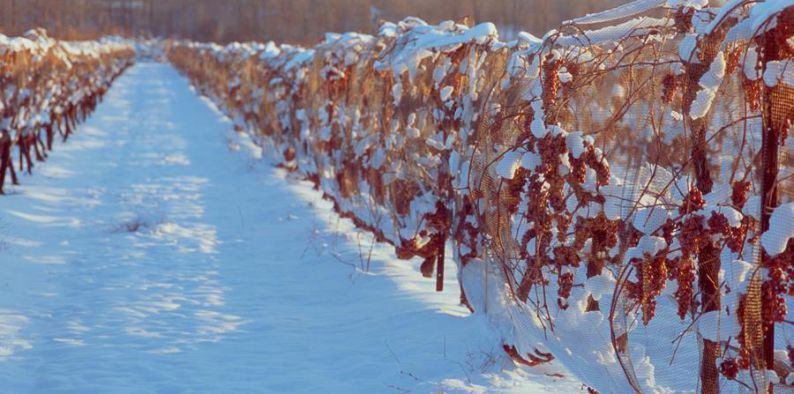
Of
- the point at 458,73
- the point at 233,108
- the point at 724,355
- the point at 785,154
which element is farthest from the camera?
the point at 233,108

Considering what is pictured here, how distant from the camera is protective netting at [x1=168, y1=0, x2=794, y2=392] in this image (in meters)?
2.49

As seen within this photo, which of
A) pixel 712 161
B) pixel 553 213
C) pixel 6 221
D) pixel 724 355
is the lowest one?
pixel 6 221

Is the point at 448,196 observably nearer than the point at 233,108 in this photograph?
Yes

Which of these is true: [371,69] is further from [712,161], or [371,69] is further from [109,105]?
[109,105]

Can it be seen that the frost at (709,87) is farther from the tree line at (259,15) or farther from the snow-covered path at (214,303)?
the tree line at (259,15)

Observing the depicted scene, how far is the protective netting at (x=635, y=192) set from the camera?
2486mm

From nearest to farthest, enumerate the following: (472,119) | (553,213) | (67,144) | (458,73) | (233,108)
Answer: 1. (553,213)
2. (472,119)
3. (458,73)
4. (67,144)
5. (233,108)

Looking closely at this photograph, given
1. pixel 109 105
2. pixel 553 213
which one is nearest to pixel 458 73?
pixel 553 213

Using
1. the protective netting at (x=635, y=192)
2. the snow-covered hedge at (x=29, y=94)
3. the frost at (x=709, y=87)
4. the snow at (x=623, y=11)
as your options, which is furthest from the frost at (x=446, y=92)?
the snow-covered hedge at (x=29, y=94)

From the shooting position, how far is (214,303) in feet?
17.8

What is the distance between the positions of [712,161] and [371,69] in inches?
170

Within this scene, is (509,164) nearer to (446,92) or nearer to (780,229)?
(780,229)

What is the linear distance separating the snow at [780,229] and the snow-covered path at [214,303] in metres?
1.86

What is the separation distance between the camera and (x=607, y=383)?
128 inches
